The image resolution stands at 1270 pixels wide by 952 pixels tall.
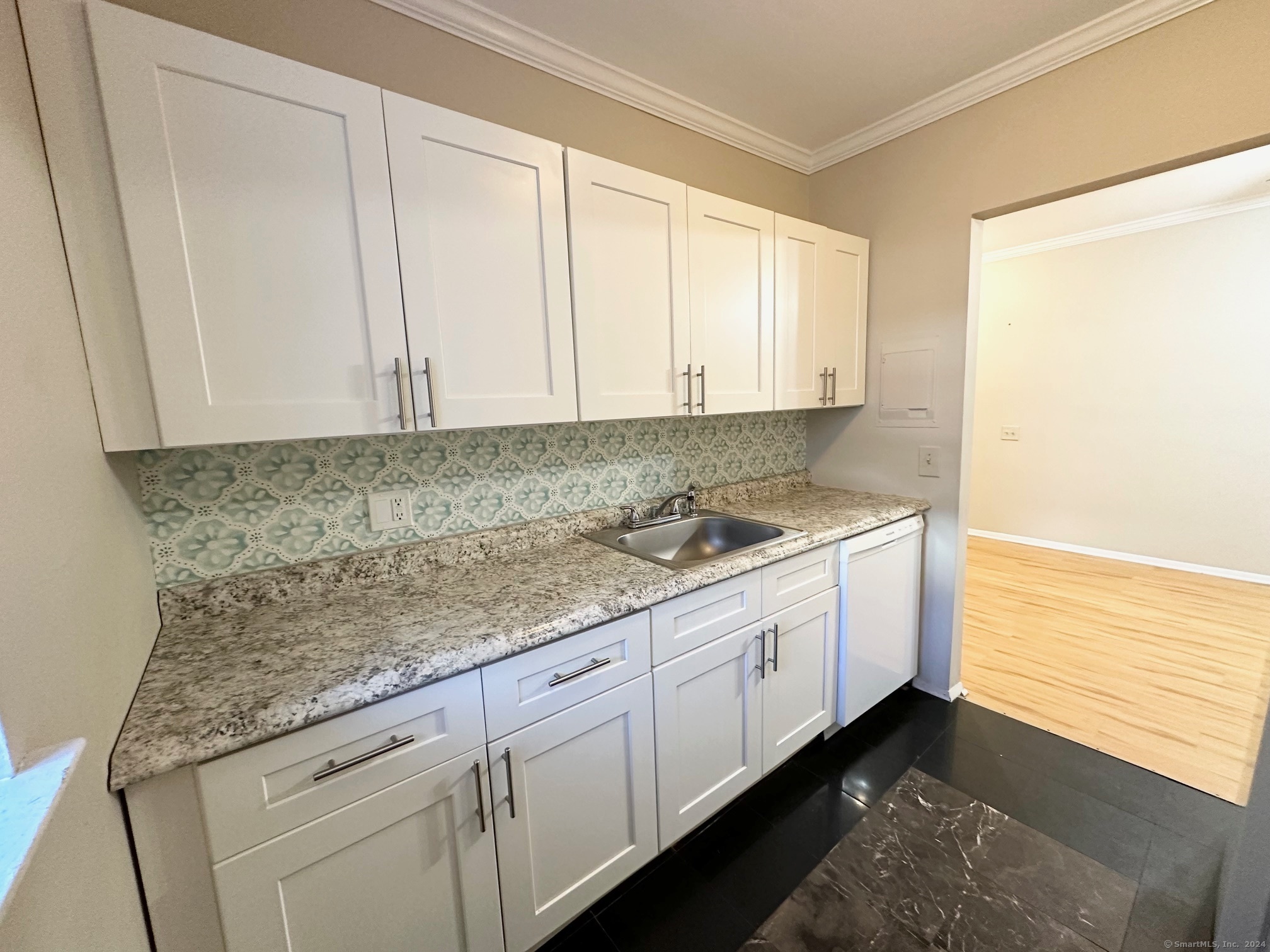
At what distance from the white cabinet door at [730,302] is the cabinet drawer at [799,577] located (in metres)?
0.58

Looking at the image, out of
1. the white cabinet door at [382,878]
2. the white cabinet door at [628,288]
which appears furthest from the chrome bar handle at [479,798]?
the white cabinet door at [628,288]

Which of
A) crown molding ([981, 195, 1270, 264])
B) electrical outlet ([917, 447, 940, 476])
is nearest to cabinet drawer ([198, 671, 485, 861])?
electrical outlet ([917, 447, 940, 476])

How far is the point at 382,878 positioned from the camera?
931mm

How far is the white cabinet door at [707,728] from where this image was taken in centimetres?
133

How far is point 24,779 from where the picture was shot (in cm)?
51

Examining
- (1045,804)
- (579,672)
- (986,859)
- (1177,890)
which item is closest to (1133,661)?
(1045,804)

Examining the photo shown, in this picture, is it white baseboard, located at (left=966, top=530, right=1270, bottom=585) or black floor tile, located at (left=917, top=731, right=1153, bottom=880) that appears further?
white baseboard, located at (left=966, top=530, right=1270, bottom=585)

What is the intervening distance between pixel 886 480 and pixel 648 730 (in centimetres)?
166

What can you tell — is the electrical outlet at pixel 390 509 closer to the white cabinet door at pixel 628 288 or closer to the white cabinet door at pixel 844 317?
the white cabinet door at pixel 628 288

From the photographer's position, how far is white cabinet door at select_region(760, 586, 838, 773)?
5.22ft

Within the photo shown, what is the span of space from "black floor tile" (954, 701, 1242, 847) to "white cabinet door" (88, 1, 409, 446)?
243 centimetres

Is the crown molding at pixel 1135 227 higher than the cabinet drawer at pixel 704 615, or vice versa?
the crown molding at pixel 1135 227

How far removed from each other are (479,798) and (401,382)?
92cm

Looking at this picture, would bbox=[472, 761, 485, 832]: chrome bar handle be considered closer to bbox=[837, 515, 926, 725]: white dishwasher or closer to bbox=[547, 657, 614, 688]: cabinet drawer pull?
bbox=[547, 657, 614, 688]: cabinet drawer pull
